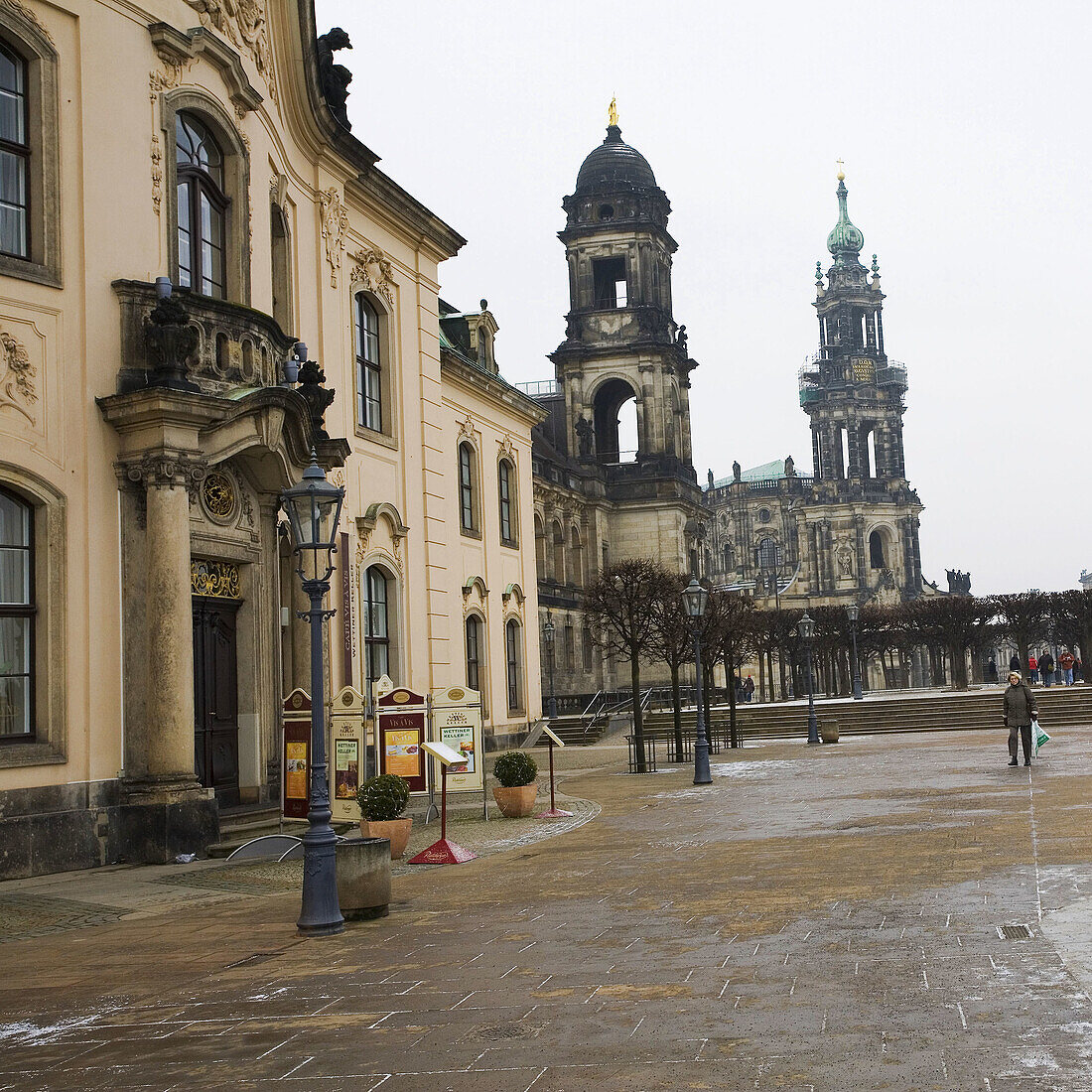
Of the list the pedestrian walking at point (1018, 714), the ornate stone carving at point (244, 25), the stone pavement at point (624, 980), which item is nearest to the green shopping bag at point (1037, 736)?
the pedestrian walking at point (1018, 714)

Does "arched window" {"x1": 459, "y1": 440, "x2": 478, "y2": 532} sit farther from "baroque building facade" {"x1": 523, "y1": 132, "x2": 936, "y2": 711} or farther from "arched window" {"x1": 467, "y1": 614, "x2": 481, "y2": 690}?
"baroque building facade" {"x1": 523, "y1": 132, "x2": 936, "y2": 711}

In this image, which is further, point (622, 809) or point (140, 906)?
point (622, 809)

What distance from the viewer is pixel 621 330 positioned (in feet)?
235

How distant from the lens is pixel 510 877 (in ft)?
44.8

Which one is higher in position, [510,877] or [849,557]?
[849,557]

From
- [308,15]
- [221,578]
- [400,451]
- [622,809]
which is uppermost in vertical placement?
[308,15]

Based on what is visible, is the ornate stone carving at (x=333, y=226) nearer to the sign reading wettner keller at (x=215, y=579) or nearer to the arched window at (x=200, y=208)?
the arched window at (x=200, y=208)

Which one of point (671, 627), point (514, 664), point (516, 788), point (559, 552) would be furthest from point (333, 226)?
point (559, 552)

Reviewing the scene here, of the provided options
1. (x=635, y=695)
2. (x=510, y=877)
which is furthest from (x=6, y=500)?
(x=635, y=695)

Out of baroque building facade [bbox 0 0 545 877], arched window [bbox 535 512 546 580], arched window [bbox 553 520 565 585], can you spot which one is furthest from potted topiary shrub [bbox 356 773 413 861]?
arched window [bbox 553 520 565 585]

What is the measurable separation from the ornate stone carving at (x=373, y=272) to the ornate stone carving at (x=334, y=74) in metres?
2.48

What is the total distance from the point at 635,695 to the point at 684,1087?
2544cm

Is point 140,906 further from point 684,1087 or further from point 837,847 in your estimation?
point 684,1087

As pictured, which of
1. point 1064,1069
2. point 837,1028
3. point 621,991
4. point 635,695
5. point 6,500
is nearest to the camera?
point 1064,1069
